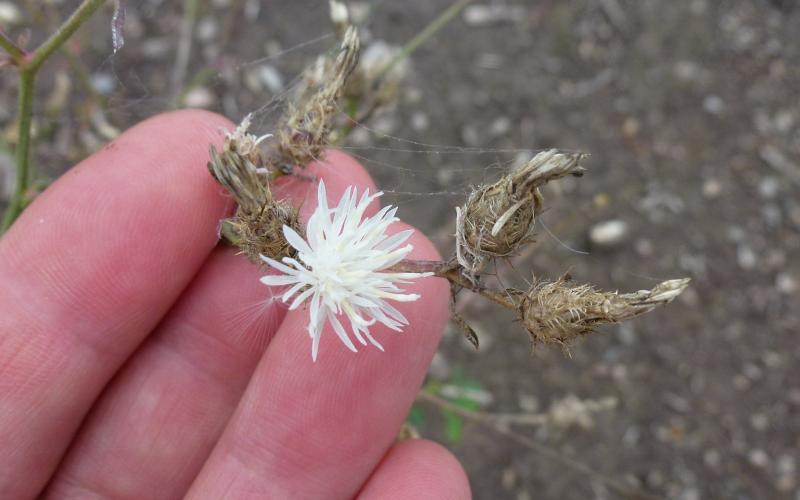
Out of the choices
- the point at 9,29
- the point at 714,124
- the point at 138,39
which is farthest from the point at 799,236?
the point at 9,29

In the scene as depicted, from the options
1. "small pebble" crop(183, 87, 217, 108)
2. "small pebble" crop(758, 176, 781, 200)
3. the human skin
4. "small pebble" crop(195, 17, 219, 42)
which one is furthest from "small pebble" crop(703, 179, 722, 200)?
"small pebble" crop(195, 17, 219, 42)

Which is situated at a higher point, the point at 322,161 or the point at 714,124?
the point at 322,161

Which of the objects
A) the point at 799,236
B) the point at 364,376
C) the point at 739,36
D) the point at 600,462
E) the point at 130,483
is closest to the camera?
the point at 364,376

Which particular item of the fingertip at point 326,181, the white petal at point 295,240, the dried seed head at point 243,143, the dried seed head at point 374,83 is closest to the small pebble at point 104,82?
the dried seed head at point 374,83

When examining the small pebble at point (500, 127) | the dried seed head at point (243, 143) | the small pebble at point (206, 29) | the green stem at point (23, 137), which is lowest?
the small pebble at point (500, 127)

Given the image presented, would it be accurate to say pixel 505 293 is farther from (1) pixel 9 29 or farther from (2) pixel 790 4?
(2) pixel 790 4

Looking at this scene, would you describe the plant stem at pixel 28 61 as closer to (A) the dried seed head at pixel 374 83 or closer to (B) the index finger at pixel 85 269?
(B) the index finger at pixel 85 269
